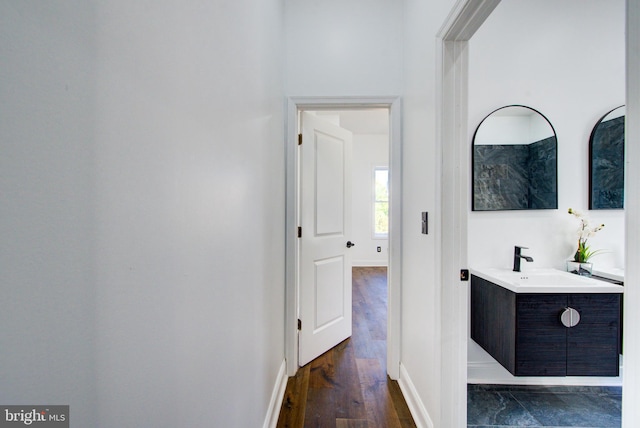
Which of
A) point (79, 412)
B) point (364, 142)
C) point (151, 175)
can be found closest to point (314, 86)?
point (151, 175)

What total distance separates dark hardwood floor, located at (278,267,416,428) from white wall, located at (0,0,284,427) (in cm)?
93

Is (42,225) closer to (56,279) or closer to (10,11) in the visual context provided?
(56,279)

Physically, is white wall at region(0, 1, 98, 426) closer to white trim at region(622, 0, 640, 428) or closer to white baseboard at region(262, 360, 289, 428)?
white trim at region(622, 0, 640, 428)

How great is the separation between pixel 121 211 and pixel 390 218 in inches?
73.6

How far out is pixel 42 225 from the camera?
1.11 ft

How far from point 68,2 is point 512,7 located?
2.77 meters

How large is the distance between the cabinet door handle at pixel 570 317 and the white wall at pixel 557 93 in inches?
18.8

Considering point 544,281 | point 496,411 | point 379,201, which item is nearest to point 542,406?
point 496,411

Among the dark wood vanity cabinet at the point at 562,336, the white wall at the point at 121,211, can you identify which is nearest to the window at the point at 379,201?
the dark wood vanity cabinet at the point at 562,336

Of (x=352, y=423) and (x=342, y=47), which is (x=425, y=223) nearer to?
(x=352, y=423)

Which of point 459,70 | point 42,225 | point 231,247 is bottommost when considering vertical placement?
point 231,247

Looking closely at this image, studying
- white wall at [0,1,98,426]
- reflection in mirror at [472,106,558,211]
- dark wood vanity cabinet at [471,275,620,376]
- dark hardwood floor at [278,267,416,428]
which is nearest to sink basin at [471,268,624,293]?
dark wood vanity cabinet at [471,275,620,376]

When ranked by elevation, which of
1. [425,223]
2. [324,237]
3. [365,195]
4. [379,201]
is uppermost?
[365,195]

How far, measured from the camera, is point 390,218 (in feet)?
6.98
